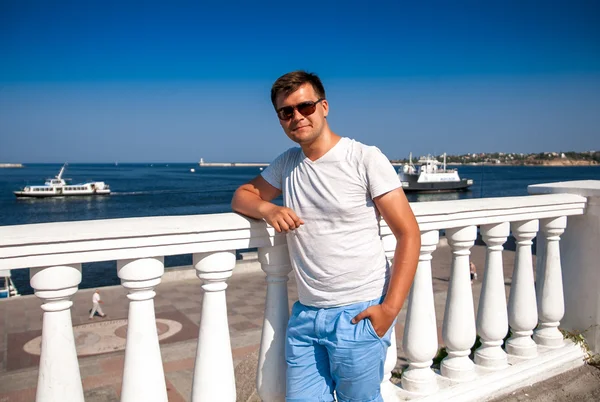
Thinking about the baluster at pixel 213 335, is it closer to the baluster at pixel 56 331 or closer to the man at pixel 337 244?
the man at pixel 337 244

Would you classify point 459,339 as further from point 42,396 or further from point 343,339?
point 42,396

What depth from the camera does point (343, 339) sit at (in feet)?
6.84

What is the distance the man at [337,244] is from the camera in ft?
6.75

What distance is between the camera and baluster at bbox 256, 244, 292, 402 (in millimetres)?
2357

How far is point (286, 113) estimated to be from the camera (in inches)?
84.7

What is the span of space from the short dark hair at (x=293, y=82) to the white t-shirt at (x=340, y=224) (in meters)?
0.27

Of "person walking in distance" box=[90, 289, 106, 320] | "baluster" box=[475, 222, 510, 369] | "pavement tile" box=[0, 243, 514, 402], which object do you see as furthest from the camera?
"person walking in distance" box=[90, 289, 106, 320]

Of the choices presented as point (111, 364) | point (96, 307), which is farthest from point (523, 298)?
point (96, 307)

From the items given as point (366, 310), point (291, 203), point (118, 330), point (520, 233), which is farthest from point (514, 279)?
point (118, 330)

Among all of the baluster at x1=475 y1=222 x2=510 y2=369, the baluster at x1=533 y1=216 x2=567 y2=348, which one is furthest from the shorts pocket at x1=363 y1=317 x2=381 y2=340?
the baluster at x1=533 y1=216 x2=567 y2=348

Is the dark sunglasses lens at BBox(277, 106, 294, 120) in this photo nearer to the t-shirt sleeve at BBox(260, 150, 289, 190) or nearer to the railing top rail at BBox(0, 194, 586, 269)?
the t-shirt sleeve at BBox(260, 150, 289, 190)

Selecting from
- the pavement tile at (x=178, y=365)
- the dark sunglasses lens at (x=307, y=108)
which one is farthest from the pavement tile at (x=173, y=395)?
the dark sunglasses lens at (x=307, y=108)

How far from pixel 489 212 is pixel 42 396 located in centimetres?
243

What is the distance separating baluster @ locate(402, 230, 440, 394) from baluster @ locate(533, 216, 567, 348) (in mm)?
1086
